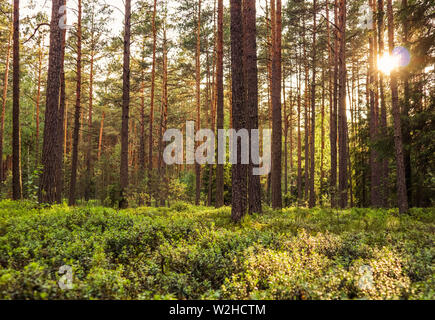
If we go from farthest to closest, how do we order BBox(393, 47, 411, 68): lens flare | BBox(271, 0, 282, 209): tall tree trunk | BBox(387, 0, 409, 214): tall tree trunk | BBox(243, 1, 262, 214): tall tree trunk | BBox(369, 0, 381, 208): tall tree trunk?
BBox(369, 0, 381, 208): tall tree trunk, BBox(271, 0, 282, 209): tall tree trunk, BBox(393, 47, 411, 68): lens flare, BBox(387, 0, 409, 214): tall tree trunk, BBox(243, 1, 262, 214): tall tree trunk

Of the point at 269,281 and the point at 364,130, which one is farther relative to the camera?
the point at 364,130

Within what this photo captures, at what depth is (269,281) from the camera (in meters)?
3.60

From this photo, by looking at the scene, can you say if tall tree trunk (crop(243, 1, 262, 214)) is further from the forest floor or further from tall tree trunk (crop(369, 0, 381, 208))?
tall tree trunk (crop(369, 0, 381, 208))

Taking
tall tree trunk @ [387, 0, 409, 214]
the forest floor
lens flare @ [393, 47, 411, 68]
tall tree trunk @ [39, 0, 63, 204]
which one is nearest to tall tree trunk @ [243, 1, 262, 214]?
the forest floor

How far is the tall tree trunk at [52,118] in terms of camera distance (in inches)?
387

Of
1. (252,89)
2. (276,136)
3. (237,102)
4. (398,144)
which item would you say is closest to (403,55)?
(398,144)

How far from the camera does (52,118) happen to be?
993cm

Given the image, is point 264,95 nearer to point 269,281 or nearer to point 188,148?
point 188,148

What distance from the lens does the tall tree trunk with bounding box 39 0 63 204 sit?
9.84 m

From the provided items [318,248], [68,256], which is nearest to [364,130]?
[318,248]

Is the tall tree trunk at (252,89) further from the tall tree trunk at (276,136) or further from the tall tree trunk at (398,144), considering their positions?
the tall tree trunk at (398,144)

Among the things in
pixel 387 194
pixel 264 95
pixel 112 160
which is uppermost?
pixel 264 95

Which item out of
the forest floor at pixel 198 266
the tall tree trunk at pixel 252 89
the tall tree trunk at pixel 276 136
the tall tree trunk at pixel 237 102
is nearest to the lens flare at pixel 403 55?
the tall tree trunk at pixel 276 136
